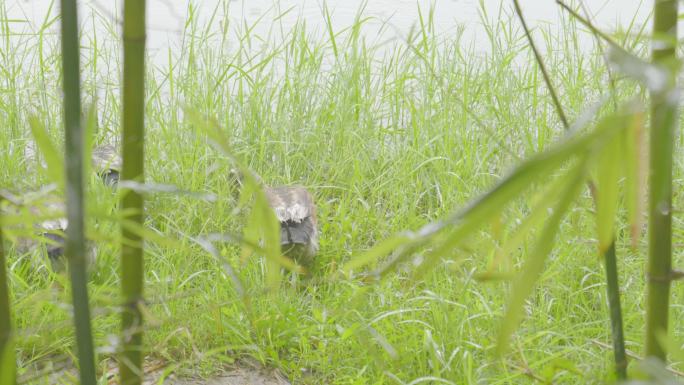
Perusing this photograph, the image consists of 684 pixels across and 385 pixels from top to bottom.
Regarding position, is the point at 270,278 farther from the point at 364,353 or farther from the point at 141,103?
the point at 364,353

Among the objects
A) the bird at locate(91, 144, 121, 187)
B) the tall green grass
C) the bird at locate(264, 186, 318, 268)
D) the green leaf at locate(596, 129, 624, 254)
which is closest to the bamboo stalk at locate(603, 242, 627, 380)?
the green leaf at locate(596, 129, 624, 254)

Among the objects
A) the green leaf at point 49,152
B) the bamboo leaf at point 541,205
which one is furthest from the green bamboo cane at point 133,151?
the bamboo leaf at point 541,205

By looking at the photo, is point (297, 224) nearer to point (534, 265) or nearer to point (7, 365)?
point (7, 365)

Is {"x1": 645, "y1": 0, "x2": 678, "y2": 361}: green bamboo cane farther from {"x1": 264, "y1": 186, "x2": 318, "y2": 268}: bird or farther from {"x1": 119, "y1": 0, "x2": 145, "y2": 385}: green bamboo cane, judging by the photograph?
{"x1": 264, "y1": 186, "x2": 318, "y2": 268}: bird

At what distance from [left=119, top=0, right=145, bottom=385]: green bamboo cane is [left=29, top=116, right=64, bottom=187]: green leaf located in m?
0.04

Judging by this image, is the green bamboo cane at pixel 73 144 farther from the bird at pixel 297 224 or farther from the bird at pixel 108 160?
the bird at pixel 108 160

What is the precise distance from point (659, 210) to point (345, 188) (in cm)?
243

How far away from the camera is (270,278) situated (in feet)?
1.87

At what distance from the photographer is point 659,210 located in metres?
0.51

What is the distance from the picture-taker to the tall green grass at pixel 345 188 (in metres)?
2.04

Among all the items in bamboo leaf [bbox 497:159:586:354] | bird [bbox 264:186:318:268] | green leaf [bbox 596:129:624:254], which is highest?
green leaf [bbox 596:129:624:254]

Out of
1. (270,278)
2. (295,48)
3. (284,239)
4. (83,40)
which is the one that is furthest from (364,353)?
(83,40)

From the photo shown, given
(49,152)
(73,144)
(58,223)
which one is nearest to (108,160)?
(58,223)

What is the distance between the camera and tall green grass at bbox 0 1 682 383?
204cm
